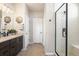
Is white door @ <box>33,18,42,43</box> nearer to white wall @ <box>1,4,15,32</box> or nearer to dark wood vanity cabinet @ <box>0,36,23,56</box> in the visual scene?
white wall @ <box>1,4,15,32</box>

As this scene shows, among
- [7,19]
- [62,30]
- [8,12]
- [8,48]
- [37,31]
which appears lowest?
[8,48]

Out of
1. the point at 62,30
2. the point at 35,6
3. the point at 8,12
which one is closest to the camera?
the point at 62,30

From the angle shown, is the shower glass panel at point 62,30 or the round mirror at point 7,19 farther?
the round mirror at point 7,19

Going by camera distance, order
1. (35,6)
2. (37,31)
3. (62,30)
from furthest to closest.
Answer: (37,31)
(35,6)
(62,30)

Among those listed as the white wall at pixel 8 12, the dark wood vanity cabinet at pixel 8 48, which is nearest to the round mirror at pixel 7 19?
the white wall at pixel 8 12

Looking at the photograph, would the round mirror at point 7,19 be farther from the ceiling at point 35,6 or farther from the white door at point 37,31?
the white door at point 37,31

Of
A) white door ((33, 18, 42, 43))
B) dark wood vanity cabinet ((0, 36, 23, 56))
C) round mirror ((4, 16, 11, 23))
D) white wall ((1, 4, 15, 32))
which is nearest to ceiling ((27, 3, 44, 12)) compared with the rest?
white wall ((1, 4, 15, 32))

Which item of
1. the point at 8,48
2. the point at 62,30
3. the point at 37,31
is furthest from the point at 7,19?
the point at 37,31

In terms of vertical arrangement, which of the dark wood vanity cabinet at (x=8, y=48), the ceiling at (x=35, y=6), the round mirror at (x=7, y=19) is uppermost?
the ceiling at (x=35, y=6)

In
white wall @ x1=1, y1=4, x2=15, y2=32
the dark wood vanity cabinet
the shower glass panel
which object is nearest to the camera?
the dark wood vanity cabinet

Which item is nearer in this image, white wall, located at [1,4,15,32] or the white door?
white wall, located at [1,4,15,32]

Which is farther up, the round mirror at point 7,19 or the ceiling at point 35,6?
the ceiling at point 35,6

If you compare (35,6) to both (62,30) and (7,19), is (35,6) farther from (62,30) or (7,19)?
(62,30)

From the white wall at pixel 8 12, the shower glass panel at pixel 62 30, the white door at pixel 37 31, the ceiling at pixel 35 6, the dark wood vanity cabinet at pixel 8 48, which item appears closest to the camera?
the dark wood vanity cabinet at pixel 8 48
